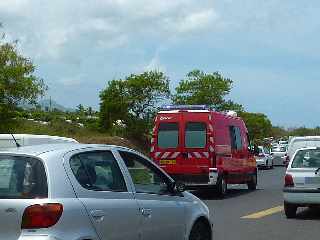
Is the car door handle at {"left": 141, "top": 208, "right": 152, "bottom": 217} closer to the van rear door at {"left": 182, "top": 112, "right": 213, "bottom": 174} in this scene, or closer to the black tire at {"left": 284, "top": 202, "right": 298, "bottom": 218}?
the black tire at {"left": 284, "top": 202, "right": 298, "bottom": 218}

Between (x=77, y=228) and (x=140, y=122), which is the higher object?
(x=140, y=122)

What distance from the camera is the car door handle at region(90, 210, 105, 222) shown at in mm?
6332

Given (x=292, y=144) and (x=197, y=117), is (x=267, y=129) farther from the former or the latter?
(x=197, y=117)

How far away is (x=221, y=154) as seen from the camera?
20.5m

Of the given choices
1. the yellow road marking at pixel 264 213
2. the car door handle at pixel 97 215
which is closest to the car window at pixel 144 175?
the car door handle at pixel 97 215

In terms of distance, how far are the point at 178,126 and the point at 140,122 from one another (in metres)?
24.8

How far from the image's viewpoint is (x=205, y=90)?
59281 mm

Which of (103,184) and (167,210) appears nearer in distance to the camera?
(103,184)

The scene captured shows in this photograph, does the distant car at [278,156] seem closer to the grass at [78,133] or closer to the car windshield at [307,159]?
the grass at [78,133]

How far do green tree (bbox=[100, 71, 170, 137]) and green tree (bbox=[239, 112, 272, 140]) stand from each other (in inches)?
1604

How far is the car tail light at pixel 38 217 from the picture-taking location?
19.3 feet

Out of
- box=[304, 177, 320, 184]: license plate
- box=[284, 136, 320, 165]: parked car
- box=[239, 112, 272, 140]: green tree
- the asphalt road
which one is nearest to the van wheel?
the asphalt road

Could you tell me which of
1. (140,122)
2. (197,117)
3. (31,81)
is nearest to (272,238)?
(197,117)

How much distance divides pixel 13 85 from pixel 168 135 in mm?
7418
